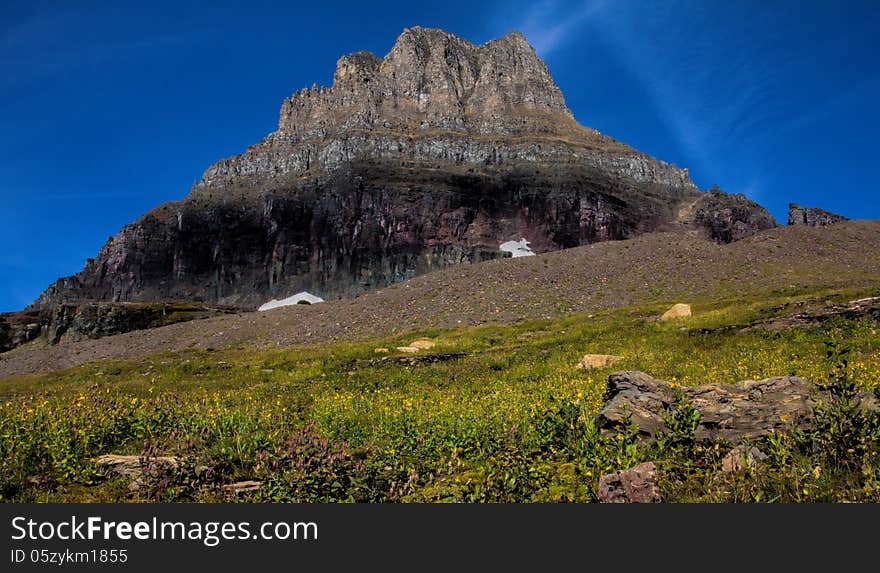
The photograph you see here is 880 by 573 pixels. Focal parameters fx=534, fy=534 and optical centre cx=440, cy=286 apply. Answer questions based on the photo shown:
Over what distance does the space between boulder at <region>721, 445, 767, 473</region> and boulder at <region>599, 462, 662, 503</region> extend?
984mm

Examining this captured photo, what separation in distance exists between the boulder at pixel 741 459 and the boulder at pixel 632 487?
984 mm

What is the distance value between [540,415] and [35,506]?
800cm

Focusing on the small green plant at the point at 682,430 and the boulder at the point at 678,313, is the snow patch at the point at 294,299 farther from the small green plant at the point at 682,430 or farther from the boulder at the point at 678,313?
the small green plant at the point at 682,430

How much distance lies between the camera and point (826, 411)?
7.28m

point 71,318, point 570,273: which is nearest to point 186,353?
point 570,273

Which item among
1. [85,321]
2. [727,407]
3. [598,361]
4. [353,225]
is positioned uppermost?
[353,225]

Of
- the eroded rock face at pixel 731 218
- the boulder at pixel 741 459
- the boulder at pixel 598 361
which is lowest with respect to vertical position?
the boulder at pixel 741 459

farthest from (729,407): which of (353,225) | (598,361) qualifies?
(353,225)

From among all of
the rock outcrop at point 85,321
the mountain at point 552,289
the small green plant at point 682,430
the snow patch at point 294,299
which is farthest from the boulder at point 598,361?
the snow patch at point 294,299

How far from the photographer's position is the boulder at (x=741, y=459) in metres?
6.25

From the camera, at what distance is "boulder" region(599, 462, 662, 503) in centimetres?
587

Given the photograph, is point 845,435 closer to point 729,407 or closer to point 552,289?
point 729,407

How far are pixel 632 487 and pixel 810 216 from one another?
569 ft

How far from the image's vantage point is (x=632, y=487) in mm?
5941
